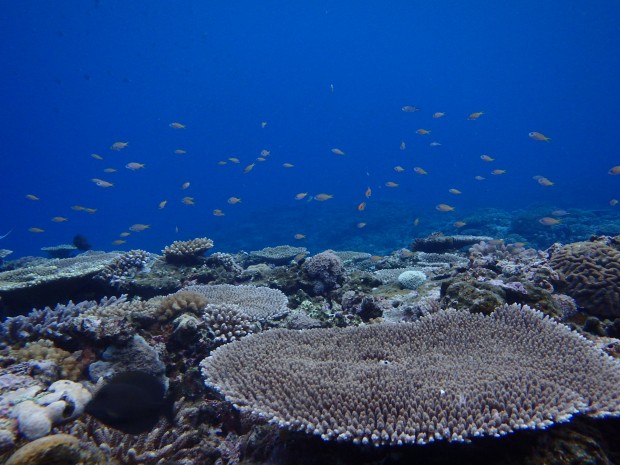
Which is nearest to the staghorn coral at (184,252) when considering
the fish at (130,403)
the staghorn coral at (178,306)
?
the staghorn coral at (178,306)

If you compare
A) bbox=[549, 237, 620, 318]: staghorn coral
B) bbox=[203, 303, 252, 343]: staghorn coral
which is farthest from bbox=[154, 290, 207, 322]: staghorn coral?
bbox=[549, 237, 620, 318]: staghorn coral

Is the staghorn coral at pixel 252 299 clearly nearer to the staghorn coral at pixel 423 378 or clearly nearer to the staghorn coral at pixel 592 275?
the staghorn coral at pixel 423 378

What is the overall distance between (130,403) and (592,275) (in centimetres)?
743

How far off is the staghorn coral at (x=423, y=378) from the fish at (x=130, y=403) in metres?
0.90

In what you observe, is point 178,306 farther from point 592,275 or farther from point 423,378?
point 592,275

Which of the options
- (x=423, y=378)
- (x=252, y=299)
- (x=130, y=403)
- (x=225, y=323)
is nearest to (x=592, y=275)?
(x=423, y=378)

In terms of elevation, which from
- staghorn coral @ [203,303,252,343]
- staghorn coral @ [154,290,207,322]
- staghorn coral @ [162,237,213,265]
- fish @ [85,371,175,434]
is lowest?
fish @ [85,371,175,434]

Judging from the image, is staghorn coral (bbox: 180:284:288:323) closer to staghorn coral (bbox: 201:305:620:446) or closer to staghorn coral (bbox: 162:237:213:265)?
staghorn coral (bbox: 201:305:620:446)

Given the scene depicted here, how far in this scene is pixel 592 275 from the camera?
605 centimetres

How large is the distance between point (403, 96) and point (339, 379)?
8302 inches

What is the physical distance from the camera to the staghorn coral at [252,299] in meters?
5.80

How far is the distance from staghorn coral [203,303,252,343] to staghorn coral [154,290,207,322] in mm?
277

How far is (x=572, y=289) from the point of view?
6074 mm

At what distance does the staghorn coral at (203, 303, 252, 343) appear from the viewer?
484 cm
